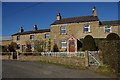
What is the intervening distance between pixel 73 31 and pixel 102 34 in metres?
5.89

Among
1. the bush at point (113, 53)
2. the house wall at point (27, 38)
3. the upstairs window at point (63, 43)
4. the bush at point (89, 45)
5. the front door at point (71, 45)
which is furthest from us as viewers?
the house wall at point (27, 38)

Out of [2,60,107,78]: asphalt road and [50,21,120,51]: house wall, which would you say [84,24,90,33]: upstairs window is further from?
[2,60,107,78]: asphalt road

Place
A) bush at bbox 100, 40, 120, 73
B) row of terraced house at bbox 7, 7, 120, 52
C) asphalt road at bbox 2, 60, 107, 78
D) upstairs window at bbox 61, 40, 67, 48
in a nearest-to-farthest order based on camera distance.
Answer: asphalt road at bbox 2, 60, 107, 78 < bush at bbox 100, 40, 120, 73 < row of terraced house at bbox 7, 7, 120, 52 < upstairs window at bbox 61, 40, 67, 48

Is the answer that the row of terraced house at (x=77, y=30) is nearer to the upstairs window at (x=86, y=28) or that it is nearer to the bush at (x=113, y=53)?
the upstairs window at (x=86, y=28)

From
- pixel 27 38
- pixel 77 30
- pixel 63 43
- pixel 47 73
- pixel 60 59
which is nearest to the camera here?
pixel 47 73

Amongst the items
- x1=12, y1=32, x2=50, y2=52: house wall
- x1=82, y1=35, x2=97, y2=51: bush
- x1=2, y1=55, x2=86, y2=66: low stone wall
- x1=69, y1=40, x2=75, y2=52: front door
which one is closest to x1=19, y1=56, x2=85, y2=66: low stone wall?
x1=2, y1=55, x2=86, y2=66: low stone wall

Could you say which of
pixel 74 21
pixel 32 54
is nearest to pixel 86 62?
pixel 32 54

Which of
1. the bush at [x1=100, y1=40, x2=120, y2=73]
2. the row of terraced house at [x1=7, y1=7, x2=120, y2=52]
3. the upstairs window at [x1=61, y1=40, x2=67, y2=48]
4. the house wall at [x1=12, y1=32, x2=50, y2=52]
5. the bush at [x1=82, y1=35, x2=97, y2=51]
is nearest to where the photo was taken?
the bush at [x1=100, y1=40, x2=120, y2=73]

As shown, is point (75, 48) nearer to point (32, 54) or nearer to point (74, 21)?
point (74, 21)

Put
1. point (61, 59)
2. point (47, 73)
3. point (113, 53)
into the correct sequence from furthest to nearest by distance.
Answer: point (61, 59) → point (47, 73) → point (113, 53)

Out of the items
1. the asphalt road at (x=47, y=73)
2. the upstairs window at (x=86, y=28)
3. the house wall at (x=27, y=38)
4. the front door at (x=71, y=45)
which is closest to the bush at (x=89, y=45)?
the front door at (x=71, y=45)

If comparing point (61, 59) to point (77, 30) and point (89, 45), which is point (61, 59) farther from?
point (77, 30)

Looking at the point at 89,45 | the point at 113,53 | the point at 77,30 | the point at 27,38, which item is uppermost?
the point at 77,30

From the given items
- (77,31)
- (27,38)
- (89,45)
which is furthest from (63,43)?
(27,38)
